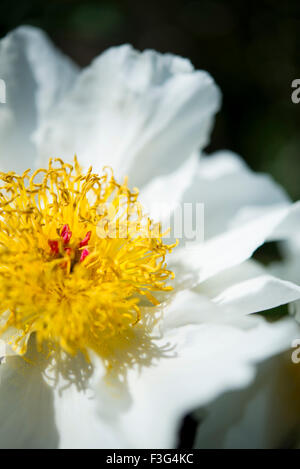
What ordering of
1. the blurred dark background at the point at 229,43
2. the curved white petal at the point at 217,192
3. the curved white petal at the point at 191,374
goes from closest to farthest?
the curved white petal at the point at 191,374, the curved white petal at the point at 217,192, the blurred dark background at the point at 229,43

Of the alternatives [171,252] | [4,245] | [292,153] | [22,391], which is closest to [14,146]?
[4,245]

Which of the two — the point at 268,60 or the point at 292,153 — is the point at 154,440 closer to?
the point at 292,153

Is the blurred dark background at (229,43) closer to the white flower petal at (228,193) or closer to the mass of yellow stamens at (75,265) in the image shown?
the white flower petal at (228,193)

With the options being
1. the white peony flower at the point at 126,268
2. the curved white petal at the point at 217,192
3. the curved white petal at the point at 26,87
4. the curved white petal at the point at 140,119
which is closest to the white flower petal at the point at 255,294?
the white peony flower at the point at 126,268

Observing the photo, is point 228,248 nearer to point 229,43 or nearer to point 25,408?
point 25,408

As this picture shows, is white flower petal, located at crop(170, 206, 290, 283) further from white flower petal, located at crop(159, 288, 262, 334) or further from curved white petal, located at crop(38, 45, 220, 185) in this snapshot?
curved white petal, located at crop(38, 45, 220, 185)

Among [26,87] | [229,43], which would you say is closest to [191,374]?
[26,87]
